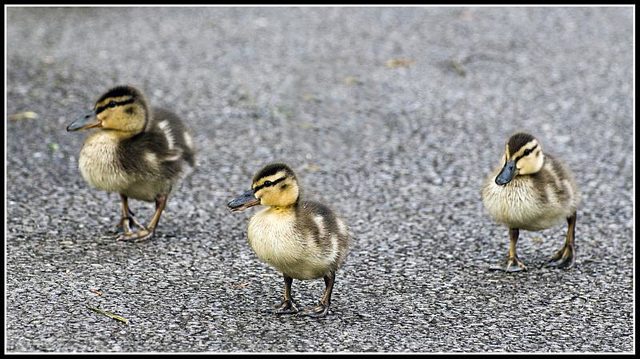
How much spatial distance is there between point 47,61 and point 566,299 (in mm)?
5368

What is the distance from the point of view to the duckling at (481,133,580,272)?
517 cm

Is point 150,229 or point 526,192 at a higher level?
point 526,192

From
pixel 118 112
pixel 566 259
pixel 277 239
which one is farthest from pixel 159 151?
pixel 566 259

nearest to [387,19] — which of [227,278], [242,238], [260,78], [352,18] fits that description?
[352,18]

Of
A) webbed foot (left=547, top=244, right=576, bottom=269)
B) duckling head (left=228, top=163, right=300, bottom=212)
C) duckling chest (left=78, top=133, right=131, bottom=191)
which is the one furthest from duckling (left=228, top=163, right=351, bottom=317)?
webbed foot (left=547, top=244, right=576, bottom=269)

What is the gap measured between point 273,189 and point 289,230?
20 centimetres

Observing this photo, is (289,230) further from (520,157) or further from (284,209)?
(520,157)

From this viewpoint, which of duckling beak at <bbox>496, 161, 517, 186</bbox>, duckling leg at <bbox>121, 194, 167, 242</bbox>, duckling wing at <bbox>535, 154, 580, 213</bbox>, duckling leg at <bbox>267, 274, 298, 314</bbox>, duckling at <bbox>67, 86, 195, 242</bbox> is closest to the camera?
duckling leg at <bbox>267, 274, 298, 314</bbox>

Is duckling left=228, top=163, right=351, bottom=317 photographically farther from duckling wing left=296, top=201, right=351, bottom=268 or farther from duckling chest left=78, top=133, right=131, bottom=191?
duckling chest left=78, top=133, right=131, bottom=191

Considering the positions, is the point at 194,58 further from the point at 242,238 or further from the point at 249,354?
the point at 249,354

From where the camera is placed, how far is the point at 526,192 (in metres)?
5.20

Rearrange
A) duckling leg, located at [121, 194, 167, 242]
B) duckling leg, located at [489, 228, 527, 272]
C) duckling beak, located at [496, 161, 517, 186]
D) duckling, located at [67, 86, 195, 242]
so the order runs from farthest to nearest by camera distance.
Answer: duckling leg, located at [121, 194, 167, 242], duckling, located at [67, 86, 195, 242], duckling leg, located at [489, 228, 527, 272], duckling beak, located at [496, 161, 517, 186]

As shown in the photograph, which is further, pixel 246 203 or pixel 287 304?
pixel 287 304

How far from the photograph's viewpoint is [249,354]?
4.15 metres
